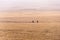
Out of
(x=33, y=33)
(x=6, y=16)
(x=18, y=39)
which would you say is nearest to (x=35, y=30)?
(x=33, y=33)

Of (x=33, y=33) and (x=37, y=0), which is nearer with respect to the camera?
(x=33, y=33)

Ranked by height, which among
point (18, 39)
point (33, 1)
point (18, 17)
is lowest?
point (18, 39)

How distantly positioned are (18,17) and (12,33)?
4.7 inches

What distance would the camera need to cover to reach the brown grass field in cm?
69

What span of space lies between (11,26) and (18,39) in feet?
0.33

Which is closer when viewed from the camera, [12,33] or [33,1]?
[12,33]

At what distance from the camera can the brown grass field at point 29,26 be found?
2.25ft

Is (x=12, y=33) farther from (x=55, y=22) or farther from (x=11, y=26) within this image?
(x=55, y=22)

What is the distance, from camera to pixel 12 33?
0.70 meters

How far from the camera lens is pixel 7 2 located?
812mm

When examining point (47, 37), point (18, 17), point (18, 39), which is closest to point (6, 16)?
point (18, 17)

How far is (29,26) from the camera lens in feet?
2.31

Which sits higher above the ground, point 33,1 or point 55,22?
point 33,1

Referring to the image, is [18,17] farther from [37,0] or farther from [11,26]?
[37,0]
